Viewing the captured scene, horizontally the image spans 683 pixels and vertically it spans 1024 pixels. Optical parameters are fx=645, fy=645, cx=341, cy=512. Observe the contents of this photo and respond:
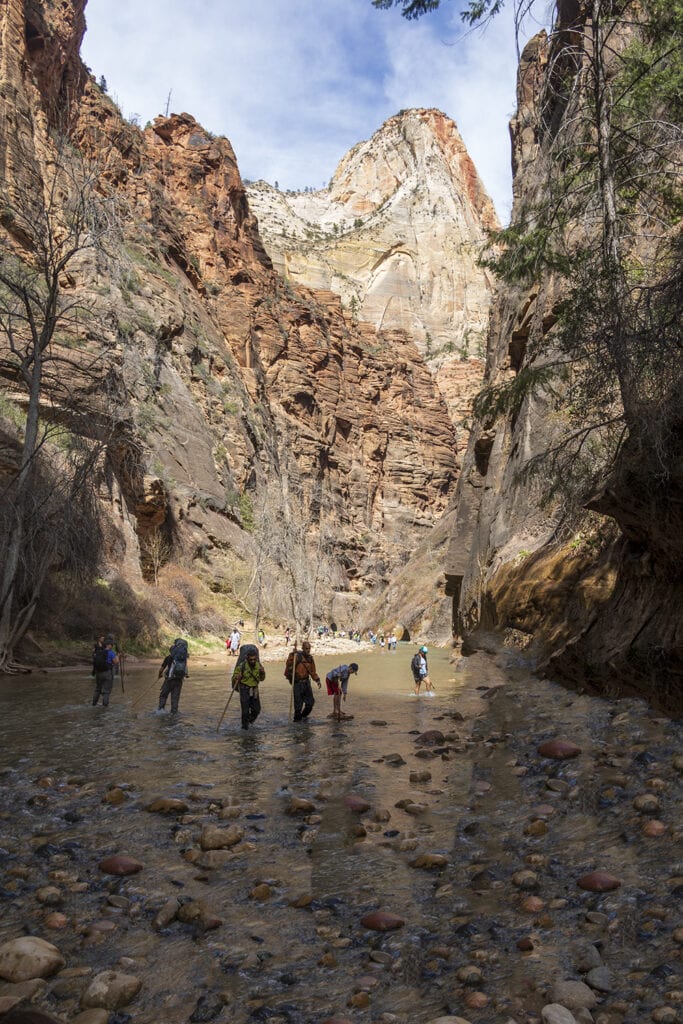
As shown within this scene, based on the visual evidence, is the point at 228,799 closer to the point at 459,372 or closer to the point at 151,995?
the point at 151,995

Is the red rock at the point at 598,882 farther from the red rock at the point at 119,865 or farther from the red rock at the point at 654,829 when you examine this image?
the red rock at the point at 119,865

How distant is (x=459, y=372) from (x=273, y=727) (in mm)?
97206

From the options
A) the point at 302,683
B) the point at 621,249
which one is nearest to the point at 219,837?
the point at 302,683

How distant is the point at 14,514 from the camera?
48.0 feet

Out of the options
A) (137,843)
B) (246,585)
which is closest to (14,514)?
(137,843)

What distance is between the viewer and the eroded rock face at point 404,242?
336 ft

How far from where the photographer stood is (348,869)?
503 cm

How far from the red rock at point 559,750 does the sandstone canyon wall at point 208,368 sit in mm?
12807

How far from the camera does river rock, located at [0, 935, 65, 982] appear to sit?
340cm

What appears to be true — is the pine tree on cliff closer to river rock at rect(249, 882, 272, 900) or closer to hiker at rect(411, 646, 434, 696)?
river rock at rect(249, 882, 272, 900)

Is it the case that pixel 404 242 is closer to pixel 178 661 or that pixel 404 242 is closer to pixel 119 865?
pixel 178 661

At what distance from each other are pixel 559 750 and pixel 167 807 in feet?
13.9

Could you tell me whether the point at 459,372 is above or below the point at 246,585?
above

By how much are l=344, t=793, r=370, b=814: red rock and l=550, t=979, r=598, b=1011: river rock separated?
3.18 m
